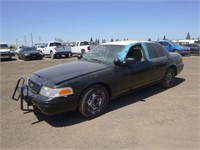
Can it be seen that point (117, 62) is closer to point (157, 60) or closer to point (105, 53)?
point (105, 53)

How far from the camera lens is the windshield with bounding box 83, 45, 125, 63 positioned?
4605mm

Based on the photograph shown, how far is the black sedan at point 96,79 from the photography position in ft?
11.5

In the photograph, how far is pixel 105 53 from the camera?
16.0ft

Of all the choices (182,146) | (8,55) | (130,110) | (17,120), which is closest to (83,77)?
(130,110)

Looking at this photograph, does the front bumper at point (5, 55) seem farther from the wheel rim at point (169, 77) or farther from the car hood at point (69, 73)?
the wheel rim at point (169, 77)

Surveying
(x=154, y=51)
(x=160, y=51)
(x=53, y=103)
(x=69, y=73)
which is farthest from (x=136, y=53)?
(x=53, y=103)

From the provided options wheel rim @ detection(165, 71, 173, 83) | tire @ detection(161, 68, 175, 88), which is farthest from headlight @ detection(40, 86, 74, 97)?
wheel rim @ detection(165, 71, 173, 83)

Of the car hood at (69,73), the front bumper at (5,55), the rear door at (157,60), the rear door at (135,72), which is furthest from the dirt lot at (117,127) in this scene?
the front bumper at (5,55)

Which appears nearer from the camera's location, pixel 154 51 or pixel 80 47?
pixel 154 51

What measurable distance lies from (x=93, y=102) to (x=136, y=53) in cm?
194

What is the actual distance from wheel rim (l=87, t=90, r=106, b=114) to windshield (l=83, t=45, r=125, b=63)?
0.93 meters

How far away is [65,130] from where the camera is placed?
3506 mm

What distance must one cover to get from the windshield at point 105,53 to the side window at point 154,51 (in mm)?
1055

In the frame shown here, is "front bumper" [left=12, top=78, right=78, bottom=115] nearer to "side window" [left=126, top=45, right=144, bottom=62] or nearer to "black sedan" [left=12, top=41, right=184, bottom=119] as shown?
"black sedan" [left=12, top=41, right=184, bottom=119]
